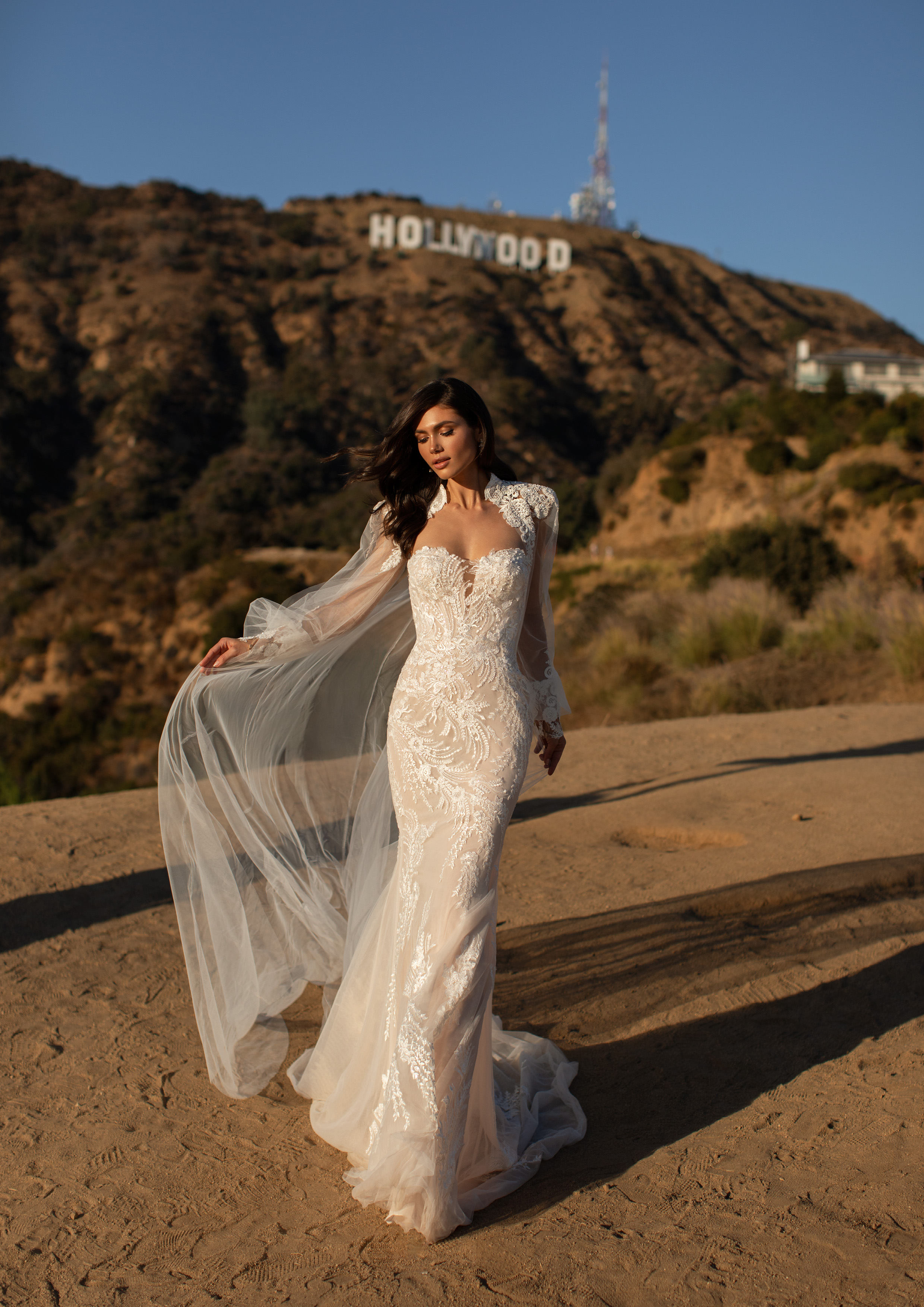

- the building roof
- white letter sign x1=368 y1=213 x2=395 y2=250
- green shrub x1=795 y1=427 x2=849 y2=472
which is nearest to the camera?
green shrub x1=795 y1=427 x2=849 y2=472

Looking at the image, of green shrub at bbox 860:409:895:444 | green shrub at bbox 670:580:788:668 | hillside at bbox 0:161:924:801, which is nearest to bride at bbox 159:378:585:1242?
green shrub at bbox 670:580:788:668

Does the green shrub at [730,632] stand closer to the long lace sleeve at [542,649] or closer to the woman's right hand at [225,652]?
the long lace sleeve at [542,649]

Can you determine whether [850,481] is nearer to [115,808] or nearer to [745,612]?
[745,612]

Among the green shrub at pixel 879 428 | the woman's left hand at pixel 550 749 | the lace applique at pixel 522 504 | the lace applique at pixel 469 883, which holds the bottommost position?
the lace applique at pixel 469 883

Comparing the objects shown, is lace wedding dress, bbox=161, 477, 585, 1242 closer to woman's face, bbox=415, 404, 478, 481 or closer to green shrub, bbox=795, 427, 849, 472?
woman's face, bbox=415, 404, 478, 481

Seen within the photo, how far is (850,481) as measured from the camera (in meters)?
24.8

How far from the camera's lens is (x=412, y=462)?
10.7ft

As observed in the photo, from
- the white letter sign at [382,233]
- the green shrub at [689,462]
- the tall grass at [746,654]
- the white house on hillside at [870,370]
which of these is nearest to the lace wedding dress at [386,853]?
the tall grass at [746,654]

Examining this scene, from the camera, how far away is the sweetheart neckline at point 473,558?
9.67 feet

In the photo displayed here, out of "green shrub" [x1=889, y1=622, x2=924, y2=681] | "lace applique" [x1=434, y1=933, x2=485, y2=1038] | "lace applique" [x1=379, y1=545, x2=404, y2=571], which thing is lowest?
"green shrub" [x1=889, y1=622, x2=924, y2=681]

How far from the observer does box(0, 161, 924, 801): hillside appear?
2933 cm

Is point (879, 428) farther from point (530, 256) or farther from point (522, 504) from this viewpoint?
point (530, 256)

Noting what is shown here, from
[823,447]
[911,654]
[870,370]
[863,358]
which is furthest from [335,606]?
[863,358]

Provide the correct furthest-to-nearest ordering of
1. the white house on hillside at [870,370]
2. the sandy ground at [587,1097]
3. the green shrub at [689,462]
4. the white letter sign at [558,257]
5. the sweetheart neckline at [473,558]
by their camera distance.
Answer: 1. the white letter sign at [558,257]
2. the white house on hillside at [870,370]
3. the green shrub at [689,462]
4. the sweetheart neckline at [473,558]
5. the sandy ground at [587,1097]
